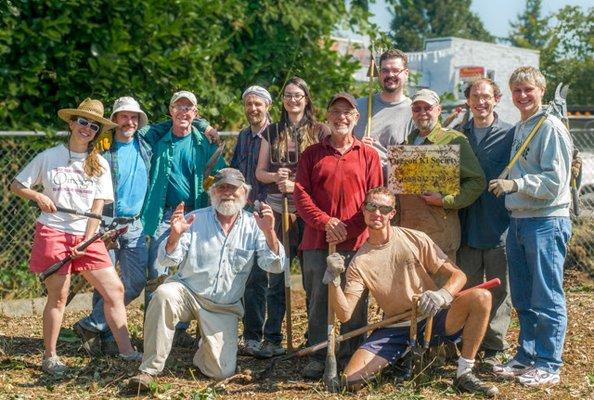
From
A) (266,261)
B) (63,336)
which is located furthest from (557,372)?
(63,336)

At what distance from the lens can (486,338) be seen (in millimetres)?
6668

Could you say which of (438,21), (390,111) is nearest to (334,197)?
(390,111)

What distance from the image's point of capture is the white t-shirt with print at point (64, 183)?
648cm

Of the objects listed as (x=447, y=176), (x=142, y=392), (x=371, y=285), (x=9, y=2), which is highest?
(x=9, y=2)

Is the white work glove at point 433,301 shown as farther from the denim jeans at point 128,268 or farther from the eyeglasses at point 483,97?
the denim jeans at point 128,268

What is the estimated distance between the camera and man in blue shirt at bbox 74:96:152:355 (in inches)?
274

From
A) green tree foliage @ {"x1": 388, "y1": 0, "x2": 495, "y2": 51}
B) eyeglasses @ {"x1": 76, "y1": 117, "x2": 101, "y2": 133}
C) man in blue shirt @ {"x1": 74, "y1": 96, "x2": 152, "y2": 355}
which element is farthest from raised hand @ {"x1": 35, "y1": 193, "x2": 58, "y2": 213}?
green tree foliage @ {"x1": 388, "y1": 0, "x2": 495, "y2": 51}

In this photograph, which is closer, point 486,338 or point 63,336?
point 486,338

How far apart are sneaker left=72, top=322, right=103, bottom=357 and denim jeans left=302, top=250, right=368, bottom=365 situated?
5.23 feet

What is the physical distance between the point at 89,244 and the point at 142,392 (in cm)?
107

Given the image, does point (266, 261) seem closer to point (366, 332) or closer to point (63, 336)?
point (366, 332)

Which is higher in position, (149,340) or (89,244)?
(89,244)

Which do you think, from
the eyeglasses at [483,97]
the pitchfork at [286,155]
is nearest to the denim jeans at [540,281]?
the eyeglasses at [483,97]

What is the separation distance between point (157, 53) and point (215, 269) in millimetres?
3212
